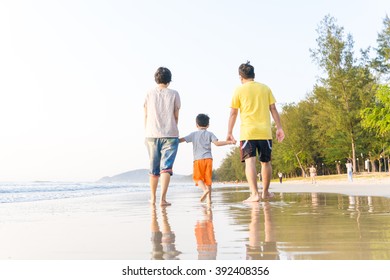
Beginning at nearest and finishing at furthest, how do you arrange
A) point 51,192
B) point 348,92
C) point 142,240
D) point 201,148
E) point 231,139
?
point 142,240 → point 231,139 → point 201,148 → point 51,192 → point 348,92

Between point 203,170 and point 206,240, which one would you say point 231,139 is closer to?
point 203,170

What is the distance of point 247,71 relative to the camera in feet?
25.2

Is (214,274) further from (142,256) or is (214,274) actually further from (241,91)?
(241,91)

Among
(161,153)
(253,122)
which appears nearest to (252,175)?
(253,122)

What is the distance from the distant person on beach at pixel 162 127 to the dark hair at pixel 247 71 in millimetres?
1140

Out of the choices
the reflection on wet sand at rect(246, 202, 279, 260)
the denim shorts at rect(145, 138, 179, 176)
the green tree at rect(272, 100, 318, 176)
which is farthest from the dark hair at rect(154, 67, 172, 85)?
the green tree at rect(272, 100, 318, 176)

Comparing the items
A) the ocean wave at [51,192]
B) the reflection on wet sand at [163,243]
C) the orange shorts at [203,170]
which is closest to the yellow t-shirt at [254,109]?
the orange shorts at [203,170]

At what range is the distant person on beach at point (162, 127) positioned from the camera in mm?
7719

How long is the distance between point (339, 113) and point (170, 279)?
48.9 meters

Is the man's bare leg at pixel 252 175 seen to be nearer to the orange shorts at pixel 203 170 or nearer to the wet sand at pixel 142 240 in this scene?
the orange shorts at pixel 203 170

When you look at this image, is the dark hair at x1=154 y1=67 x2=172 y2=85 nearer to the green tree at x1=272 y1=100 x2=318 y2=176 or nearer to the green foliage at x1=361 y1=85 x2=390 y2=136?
the green foliage at x1=361 y1=85 x2=390 y2=136

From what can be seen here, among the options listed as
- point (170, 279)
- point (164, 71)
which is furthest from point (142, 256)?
point (164, 71)

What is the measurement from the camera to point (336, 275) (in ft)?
7.61

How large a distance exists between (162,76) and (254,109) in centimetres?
166
